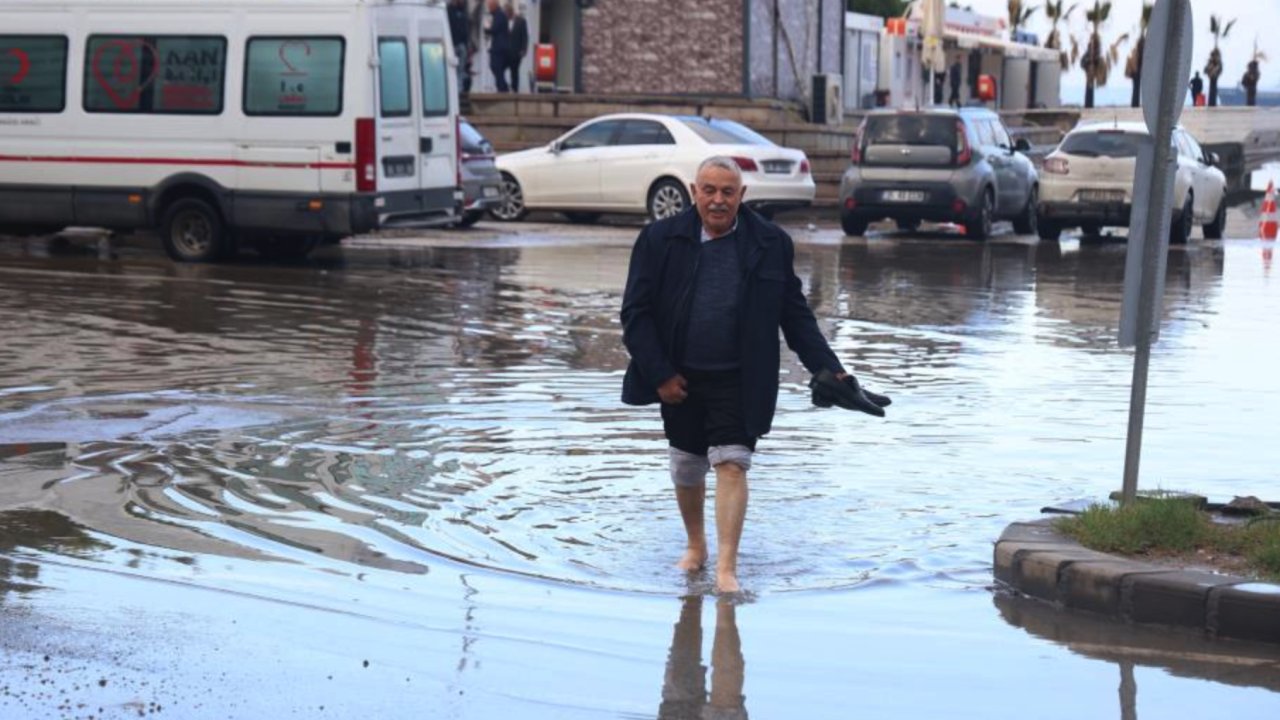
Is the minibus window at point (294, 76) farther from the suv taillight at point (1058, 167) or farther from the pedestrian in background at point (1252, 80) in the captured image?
the pedestrian in background at point (1252, 80)

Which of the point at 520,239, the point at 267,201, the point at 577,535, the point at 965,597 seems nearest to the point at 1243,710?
the point at 965,597

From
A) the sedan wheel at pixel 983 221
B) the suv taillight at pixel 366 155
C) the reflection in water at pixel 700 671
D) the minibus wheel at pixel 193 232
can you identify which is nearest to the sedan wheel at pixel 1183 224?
the sedan wheel at pixel 983 221

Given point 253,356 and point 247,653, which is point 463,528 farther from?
point 253,356

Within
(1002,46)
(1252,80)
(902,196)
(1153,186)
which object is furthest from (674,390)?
(1252,80)

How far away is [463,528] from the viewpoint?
8766 mm

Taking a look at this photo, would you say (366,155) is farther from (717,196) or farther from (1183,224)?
(717,196)

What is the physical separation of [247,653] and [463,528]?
230 centimetres

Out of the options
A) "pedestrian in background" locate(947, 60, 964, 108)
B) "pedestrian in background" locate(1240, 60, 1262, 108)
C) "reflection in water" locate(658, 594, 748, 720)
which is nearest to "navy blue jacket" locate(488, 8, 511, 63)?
"reflection in water" locate(658, 594, 748, 720)

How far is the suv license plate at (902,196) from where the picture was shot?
29.4m

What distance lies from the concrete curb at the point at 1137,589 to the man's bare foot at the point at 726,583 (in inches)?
36.3

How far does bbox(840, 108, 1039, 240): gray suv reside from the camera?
29312 millimetres

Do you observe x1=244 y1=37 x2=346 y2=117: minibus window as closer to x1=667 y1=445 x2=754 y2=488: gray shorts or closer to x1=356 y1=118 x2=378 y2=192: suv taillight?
x1=356 y1=118 x2=378 y2=192: suv taillight

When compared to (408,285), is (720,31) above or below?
above

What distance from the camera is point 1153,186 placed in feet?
27.2
